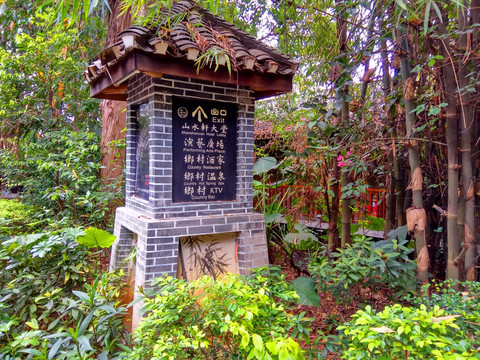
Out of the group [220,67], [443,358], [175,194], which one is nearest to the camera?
[443,358]

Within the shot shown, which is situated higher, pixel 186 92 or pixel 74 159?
pixel 186 92

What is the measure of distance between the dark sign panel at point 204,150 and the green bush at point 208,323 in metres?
1.10

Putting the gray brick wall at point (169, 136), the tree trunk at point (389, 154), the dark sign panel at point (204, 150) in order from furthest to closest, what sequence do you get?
the tree trunk at point (389, 154), the dark sign panel at point (204, 150), the gray brick wall at point (169, 136)

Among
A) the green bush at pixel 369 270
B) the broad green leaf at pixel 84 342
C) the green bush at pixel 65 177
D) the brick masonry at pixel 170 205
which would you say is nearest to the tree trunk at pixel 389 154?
the green bush at pixel 369 270

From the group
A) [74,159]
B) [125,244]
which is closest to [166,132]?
[125,244]

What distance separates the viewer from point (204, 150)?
9.73ft

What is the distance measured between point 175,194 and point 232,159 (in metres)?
0.67

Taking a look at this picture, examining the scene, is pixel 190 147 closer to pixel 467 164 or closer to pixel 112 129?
pixel 467 164

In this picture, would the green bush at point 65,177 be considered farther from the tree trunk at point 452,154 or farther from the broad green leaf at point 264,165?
the tree trunk at point 452,154

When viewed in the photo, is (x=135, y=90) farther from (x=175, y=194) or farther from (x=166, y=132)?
(x=175, y=194)

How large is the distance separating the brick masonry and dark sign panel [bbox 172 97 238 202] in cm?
7

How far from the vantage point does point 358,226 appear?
5.32 metres

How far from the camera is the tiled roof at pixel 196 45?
2.31m

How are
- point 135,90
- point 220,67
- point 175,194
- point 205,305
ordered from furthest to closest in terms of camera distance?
point 135,90 < point 175,194 < point 220,67 < point 205,305
